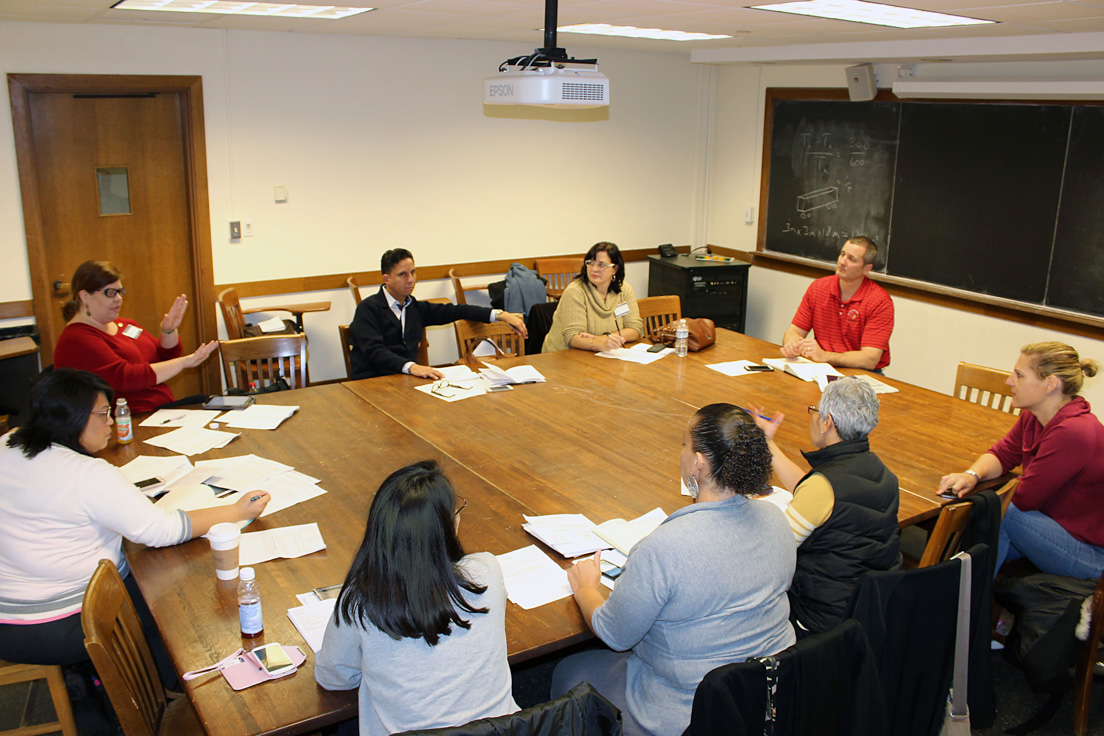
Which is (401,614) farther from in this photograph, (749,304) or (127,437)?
(749,304)

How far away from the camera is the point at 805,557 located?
2.48 metres

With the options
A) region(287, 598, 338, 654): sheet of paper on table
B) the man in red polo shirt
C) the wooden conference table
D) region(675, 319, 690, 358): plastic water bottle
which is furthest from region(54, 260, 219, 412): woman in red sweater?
the man in red polo shirt

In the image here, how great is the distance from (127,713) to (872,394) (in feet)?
7.07

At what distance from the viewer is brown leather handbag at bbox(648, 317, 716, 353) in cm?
478

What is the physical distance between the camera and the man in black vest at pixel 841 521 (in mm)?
2404

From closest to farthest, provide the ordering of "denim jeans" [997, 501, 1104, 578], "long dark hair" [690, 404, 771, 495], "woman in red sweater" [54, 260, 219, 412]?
1. "long dark hair" [690, 404, 771, 495]
2. "denim jeans" [997, 501, 1104, 578]
3. "woman in red sweater" [54, 260, 219, 412]

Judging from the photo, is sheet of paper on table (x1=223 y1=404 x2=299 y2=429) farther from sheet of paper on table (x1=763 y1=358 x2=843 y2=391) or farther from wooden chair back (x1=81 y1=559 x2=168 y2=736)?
sheet of paper on table (x1=763 y1=358 x2=843 y2=391)

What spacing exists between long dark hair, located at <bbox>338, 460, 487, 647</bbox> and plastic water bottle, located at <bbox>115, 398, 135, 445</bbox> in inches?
74.4

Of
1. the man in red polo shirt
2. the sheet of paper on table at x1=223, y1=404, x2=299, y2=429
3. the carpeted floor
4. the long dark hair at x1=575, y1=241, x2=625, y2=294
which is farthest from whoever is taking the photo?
the long dark hair at x1=575, y1=241, x2=625, y2=294

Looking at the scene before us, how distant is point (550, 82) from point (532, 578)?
183 centimetres

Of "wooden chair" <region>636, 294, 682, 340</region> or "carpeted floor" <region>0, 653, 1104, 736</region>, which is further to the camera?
"wooden chair" <region>636, 294, 682, 340</region>

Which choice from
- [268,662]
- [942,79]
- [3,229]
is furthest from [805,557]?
[3,229]

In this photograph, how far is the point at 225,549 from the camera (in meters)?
2.30

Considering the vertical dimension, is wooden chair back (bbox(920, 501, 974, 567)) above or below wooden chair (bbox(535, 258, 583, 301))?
below
